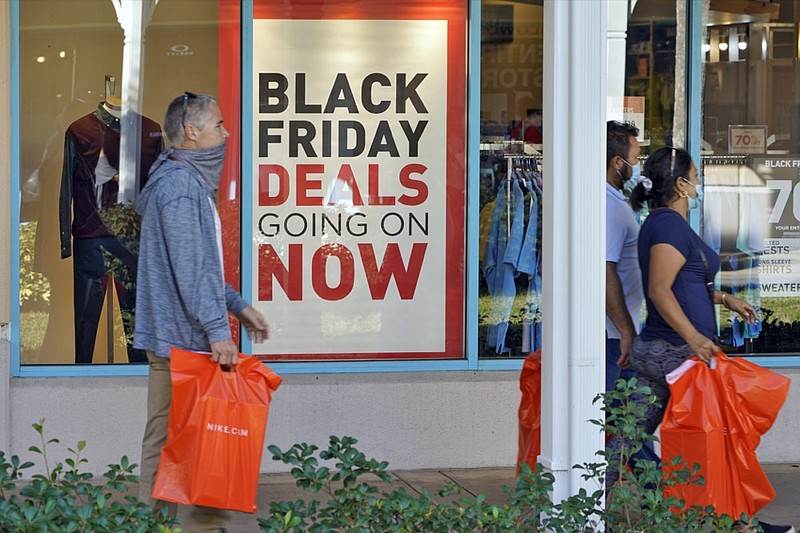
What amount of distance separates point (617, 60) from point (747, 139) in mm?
976

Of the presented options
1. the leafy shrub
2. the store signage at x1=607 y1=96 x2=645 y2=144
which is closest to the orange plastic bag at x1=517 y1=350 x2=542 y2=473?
the store signage at x1=607 y1=96 x2=645 y2=144

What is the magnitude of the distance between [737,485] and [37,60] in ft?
14.7

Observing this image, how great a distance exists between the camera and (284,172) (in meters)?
7.17

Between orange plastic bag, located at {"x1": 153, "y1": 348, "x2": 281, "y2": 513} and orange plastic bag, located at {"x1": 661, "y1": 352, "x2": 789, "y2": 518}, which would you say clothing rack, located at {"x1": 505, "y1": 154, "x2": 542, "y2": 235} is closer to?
orange plastic bag, located at {"x1": 661, "y1": 352, "x2": 789, "y2": 518}

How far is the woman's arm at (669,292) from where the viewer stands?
16.9ft

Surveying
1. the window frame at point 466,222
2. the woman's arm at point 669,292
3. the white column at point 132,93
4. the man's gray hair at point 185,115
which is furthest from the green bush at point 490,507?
the white column at point 132,93

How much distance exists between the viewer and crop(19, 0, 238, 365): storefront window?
6.94 m

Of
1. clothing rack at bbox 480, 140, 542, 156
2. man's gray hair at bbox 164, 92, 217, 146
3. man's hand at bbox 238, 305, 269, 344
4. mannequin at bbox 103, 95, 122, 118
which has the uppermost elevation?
mannequin at bbox 103, 95, 122, 118

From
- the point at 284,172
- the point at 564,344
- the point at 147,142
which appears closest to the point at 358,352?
the point at 284,172

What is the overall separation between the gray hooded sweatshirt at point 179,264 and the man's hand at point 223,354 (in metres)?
0.03

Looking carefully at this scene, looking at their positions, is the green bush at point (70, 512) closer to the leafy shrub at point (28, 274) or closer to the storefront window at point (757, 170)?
the leafy shrub at point (28, 274)

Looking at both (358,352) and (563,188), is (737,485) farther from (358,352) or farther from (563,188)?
(358,352)

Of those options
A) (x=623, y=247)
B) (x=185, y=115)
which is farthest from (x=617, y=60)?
(x=185, y=115)

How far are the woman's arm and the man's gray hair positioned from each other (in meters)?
2.01
